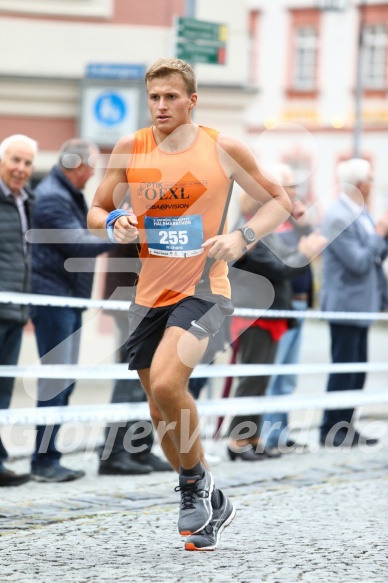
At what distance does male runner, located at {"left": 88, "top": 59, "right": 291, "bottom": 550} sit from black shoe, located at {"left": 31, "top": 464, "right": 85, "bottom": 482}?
2.11m

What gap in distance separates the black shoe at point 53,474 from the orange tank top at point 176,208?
236cm

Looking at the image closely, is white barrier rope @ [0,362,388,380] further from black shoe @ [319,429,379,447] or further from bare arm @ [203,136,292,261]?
bare arm @ [203,136,292,261]

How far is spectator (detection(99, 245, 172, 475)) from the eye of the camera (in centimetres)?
855

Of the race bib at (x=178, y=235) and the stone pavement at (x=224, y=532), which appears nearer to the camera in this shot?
the stone pavement at (x=224, y=532)

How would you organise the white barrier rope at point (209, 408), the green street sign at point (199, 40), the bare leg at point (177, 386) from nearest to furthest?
the bare leg at point (177, 386) < the white barrier rope at point (209, 408) < the green street sign at point (199, 40)

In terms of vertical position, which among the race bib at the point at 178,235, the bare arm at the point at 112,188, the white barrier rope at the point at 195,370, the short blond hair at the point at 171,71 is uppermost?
the short blond hair at the point at 171,71

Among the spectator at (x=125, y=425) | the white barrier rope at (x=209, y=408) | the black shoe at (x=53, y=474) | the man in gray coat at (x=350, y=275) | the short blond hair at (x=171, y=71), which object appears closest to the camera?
the short blond hair at (x=171, y=71)

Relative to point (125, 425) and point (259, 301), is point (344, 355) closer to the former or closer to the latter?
point (259, 301)

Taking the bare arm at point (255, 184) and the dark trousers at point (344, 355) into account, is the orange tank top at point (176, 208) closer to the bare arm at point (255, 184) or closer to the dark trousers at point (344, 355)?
the bare arm at point (255, 184)

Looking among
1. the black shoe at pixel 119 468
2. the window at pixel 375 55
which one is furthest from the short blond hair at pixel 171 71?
the window at pixel 375 55

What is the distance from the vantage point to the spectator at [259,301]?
363 inches

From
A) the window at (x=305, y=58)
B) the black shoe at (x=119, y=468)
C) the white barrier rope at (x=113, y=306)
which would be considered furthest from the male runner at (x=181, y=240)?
the window at (x=305, y=58)

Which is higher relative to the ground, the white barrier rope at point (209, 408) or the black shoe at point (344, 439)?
the white barrier rope at point (209, 408)

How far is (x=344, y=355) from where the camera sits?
10.3 metres
